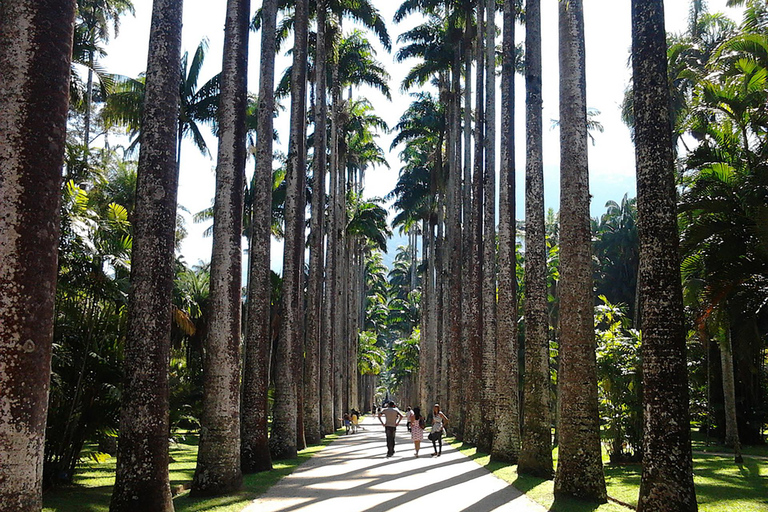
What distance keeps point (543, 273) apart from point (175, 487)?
31.0 feet

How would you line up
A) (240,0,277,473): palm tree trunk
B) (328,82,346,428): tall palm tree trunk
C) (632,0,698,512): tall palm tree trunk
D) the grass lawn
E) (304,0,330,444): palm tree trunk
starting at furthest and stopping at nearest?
(328,82,346,428): tall palm tree trunk → (304,0,330,444): palm tree trunk → the grass lawn → (240,0,277,473): palm tree trunk → (632,0,698,512): tall palm tree trunk

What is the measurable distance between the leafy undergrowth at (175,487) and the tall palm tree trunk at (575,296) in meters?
5.62

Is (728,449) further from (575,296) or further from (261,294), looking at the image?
(261,294)

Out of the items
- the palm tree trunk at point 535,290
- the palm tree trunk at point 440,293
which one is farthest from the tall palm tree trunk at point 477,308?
the palm tree trunk at point 440,293

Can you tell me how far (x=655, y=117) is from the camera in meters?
8.89

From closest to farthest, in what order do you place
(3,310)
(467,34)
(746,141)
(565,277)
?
(3,310) < (565,277) < (746,141) < (467,34)

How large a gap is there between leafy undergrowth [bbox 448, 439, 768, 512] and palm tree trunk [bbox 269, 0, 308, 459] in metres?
5.65

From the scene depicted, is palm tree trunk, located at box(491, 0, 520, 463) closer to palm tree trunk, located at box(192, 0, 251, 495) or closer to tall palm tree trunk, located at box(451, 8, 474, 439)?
palm tree trunk, located at box(192, 0, 251, 495)

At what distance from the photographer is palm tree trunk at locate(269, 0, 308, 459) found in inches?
731

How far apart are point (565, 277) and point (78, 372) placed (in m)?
9.61

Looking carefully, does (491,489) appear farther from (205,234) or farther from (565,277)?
(205,234)

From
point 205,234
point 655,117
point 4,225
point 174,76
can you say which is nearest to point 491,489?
Answer: point 655,117

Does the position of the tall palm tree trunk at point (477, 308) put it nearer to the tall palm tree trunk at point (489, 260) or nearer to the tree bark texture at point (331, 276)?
the tall palm tree trunk at point (489, 260)

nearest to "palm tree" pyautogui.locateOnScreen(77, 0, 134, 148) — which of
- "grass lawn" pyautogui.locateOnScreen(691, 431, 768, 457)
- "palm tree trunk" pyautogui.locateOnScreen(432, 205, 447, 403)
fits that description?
"palm tree trunk" pyautogui.locateOnScreen(432, 205, 447, 403)
